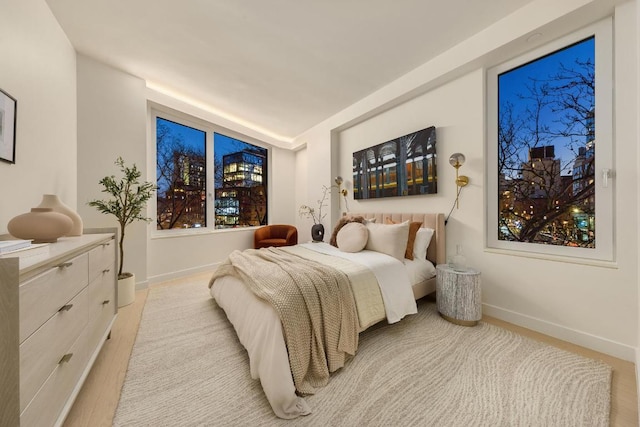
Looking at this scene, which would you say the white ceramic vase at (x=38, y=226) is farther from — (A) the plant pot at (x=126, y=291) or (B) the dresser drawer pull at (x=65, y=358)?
(A) the plant pot at (x=126, y=291)

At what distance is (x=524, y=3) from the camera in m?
1.90

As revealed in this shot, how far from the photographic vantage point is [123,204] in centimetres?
272

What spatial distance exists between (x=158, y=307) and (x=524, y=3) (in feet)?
14.6

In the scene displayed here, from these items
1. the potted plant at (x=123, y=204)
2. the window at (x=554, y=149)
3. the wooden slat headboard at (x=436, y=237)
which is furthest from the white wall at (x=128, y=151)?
the window at (x=554, y=149)

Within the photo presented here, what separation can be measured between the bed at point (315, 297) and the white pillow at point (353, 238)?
1cm

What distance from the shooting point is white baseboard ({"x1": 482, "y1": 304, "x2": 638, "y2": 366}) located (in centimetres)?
163

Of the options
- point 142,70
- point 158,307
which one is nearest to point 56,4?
point 142,70

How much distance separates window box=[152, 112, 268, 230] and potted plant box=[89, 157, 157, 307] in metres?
0.69

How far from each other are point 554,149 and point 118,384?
3.76m

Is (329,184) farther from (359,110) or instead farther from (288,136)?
(288,136)

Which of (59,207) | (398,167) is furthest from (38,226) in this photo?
(398,167)

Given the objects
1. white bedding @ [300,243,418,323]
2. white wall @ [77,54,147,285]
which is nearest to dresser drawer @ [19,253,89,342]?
white bedding @ [300,243,418,323]

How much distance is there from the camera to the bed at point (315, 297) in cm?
132

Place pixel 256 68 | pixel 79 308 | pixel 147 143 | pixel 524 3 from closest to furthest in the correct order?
pixel 79 308 → pixel 524 3 → pixel 256 68 → pixel 147 143
